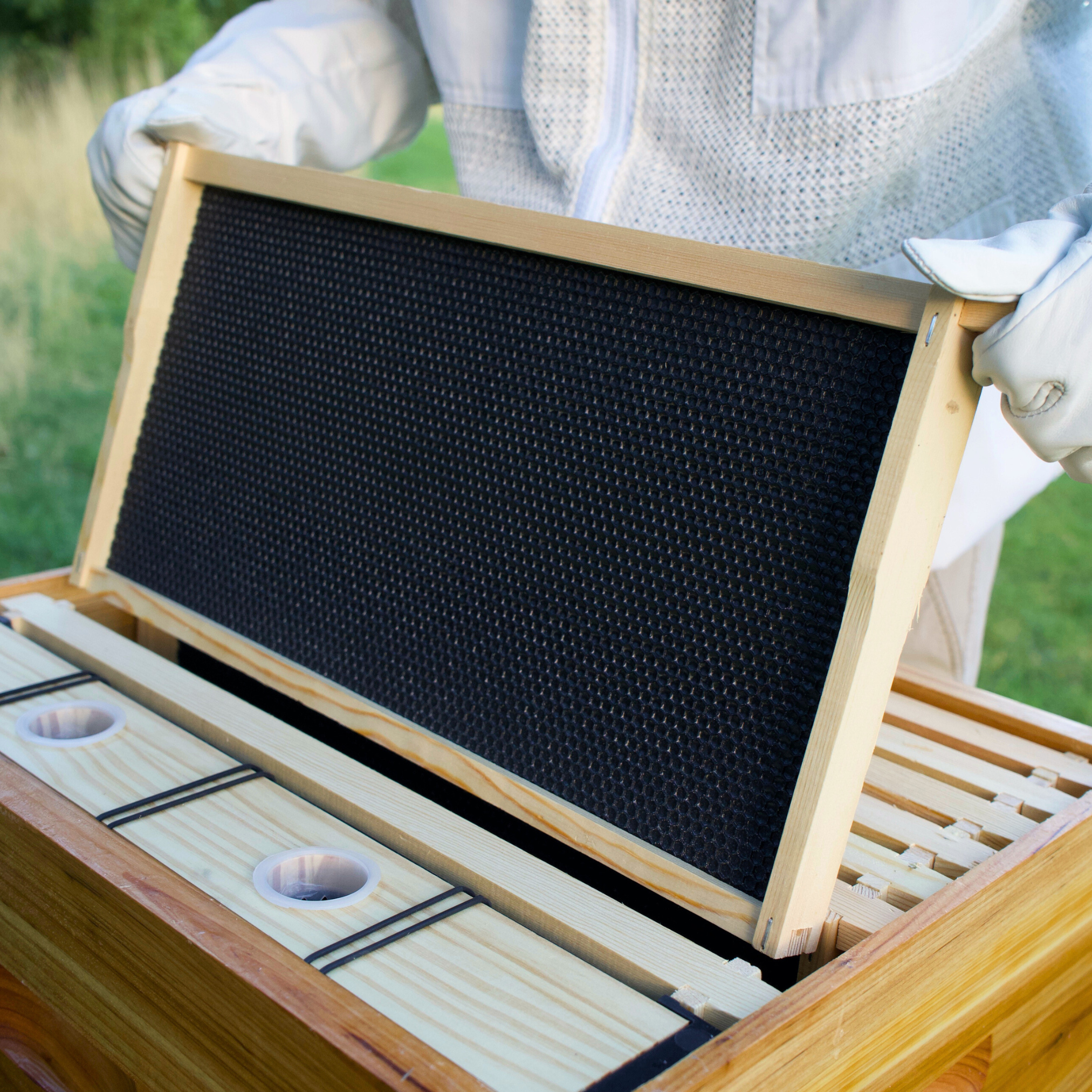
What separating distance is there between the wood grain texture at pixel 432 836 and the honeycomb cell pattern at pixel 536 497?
0.06 m

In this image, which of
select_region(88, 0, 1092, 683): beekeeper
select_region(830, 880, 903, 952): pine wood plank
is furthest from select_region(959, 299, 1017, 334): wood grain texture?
select_region(830, 880, 903, 952): pine wood plank

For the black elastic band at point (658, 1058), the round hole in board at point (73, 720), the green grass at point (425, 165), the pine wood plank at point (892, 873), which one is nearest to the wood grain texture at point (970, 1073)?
the pine wood plank at point (892, 873)

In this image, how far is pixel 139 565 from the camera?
106 cm

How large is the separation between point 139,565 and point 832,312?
0.71 metres

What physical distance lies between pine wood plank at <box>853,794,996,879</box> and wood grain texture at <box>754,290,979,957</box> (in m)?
0.13

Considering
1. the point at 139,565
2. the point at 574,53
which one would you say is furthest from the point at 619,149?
the point at 139,565

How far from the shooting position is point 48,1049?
29.2 inches

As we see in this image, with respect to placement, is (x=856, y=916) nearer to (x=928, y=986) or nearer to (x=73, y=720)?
(x=928, y=986)

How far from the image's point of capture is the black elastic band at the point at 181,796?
71cm

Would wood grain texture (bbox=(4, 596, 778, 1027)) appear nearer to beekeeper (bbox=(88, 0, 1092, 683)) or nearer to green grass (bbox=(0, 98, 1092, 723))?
beekeeper (bbox=(88, 0, 1092, 683))

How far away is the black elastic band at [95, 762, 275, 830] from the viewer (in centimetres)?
71

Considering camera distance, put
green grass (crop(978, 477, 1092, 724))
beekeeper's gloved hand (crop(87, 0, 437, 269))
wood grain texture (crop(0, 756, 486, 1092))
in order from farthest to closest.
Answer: green grass (crop(978, 477, 1092, 724)) < beekeeper's gloved hand (crop(87, 0, 437, 269)) < wood grain texture (crop(0, 756, 486, 1092))

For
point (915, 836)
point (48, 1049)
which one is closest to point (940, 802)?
point (915, 836)

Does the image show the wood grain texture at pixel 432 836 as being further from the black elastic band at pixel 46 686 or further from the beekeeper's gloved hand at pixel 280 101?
the beekeeper's gloved hand at pixel 280 101
